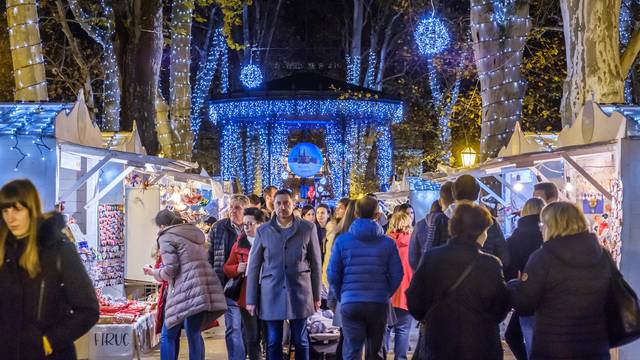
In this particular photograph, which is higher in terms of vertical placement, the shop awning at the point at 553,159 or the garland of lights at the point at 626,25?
the garland of lights at the point at 626,25

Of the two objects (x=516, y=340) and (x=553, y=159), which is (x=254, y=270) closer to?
(x=516, y=340)

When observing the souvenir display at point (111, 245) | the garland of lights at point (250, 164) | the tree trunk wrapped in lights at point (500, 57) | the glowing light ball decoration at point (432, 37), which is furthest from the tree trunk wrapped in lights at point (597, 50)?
the garland of lights at point (250, 164)

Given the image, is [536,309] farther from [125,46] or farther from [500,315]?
[125,46]

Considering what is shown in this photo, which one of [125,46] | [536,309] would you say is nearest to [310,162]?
[125,46]

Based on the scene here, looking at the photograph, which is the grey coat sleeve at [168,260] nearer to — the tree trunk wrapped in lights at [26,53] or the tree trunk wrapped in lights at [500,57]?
the tree trunk wrapped in lights at [26,53]

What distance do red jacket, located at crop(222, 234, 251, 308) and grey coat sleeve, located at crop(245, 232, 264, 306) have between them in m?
0.80

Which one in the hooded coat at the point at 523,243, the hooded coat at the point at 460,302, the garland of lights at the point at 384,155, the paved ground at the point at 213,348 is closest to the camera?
the hooded coat at the point at 460,302

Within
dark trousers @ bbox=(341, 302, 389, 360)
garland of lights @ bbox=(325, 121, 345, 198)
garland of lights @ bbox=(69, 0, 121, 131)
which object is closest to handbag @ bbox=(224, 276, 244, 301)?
dark trousers @ bbox=(341, 302, 389, 360)

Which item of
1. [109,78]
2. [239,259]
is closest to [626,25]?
[109,78]

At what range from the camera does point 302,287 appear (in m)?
8.55

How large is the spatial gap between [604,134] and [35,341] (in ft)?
22.1

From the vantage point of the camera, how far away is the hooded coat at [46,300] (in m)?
4.50

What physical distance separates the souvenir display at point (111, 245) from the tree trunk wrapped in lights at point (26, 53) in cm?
362

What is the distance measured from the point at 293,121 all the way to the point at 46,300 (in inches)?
1137
